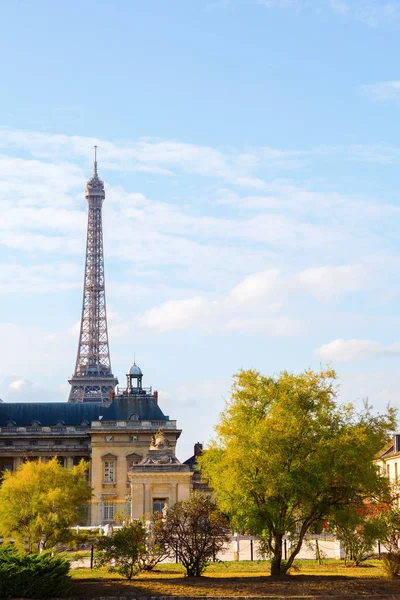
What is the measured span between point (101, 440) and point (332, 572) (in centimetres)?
6217

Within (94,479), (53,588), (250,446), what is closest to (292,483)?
(250,446)

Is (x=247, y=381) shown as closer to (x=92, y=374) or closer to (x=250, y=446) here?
(x=250, y=446)

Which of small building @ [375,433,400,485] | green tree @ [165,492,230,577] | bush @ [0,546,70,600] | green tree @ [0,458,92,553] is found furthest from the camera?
small building @ [375,433,400,485]

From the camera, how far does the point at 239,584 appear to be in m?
37.7

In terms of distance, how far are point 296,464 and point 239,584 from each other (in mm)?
6004

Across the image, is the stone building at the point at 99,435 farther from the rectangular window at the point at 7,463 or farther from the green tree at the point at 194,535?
the green tree at the point at 194,535

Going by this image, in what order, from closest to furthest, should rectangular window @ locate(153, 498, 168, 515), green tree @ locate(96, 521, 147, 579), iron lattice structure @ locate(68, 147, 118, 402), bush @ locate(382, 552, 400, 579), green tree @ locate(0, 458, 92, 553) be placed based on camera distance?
bush @ locate(382, 552, 400, 579)
green tree @ locate(96, 521, 147, 579)
green tree @ locate(0, 458, 92, 553)
rectangular window @ locate(153, 498, 168, 515)
iron lattice structure @ locate(68, 147, 118, 402)

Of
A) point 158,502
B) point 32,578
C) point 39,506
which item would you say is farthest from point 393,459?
point 32,578

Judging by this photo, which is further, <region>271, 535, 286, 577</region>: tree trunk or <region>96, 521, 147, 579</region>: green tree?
<region>271, 535, 286, 577</region>: tree trunk

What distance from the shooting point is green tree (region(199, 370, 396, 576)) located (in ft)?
137

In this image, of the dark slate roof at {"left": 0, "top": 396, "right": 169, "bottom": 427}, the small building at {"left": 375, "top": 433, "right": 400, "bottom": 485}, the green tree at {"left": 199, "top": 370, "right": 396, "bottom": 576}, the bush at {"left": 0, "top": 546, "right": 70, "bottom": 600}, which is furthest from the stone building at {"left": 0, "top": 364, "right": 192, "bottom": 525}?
the bush at {"left": 0, "top": 546, "right": 70, "bottom": 600}

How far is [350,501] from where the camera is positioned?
42781 mm

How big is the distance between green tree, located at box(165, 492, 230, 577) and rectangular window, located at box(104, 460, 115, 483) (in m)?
59.8

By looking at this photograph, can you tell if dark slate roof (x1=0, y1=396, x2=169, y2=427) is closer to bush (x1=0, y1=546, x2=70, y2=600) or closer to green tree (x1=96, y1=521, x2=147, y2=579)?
green tree (x1=96, y1=521, x2=147, y2=579)
